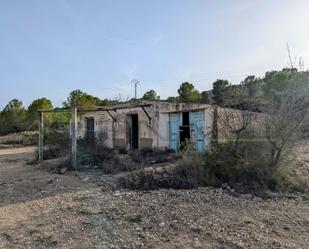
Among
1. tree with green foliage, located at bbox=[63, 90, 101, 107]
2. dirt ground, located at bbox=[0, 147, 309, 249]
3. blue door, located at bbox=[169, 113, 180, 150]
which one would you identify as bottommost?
dirt ground, located at bbox=[0, 147, 309, 249]

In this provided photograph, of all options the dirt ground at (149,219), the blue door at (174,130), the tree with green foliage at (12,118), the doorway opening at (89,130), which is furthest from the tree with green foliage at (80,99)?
the dirt ground at (149,219)

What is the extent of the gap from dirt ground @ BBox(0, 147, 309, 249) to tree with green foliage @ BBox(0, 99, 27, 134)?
39.0 m

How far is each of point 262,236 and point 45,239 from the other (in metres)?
3.53

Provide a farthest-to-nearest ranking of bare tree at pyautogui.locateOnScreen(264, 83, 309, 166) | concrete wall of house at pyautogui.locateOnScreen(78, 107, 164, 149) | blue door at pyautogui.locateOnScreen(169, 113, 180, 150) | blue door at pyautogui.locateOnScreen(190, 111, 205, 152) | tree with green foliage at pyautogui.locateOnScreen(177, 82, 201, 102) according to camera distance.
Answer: tree with green foliage at pyautogui.locateOnScreen(177, 82, 201, 102) < concrete wall of house at pyautogui.locateOnScreen(78, 107, 164, 149) < blue door at pyautogui.locateOnScreen(169, 113, 180, 150) < blue door at pyautogui.locateOnScreen(190, 111, 205, 152) < bare tree at pyautogui.locateOnScreen(264, 83, 309, 166)

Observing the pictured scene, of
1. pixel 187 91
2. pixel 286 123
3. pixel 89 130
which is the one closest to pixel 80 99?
pixel 187 91

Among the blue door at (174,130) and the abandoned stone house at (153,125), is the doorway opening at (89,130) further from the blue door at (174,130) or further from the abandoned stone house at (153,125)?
the blue door at (174,130)

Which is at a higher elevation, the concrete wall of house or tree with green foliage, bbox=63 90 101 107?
tree with green foliage, bbox=63 90 101 107

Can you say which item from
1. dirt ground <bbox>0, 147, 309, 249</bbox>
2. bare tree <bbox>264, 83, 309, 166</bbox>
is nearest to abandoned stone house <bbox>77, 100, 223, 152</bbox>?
bare tree <bbox>264, 83, 309, 166</bbox>

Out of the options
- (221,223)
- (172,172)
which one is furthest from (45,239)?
(172,172)

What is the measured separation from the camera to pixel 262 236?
6.04m

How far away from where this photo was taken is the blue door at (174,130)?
18.5 m

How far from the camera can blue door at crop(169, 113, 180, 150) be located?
60.7ft

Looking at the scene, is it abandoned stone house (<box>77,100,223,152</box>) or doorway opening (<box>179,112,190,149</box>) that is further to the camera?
doorway opening (<box>179,112,190,149</box>)

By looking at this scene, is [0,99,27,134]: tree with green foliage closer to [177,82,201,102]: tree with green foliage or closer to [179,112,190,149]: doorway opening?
[177,82,201,102]: tree with green foliage
